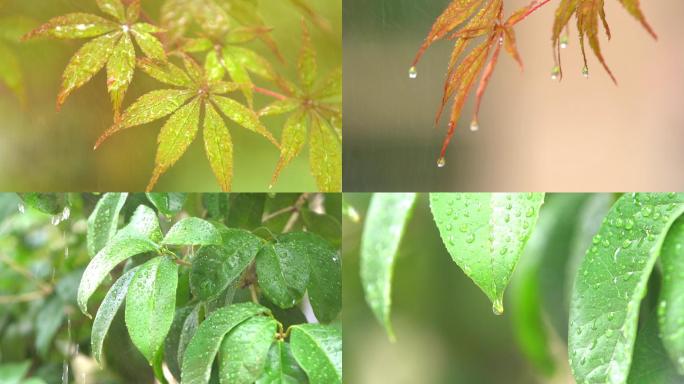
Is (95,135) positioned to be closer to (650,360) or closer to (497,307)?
(497,307)

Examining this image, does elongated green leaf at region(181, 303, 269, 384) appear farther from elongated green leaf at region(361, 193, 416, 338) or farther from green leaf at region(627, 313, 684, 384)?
green leaf at region(627, 313, 684, 384)

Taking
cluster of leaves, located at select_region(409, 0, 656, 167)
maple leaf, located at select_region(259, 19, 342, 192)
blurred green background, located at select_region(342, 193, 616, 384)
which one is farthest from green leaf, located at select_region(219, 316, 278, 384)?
cluster of leaves, located at select_region(409, 0, 656, 167)

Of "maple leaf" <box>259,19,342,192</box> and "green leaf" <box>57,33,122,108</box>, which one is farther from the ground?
"green leaf" <box>57,33,122,108</box>

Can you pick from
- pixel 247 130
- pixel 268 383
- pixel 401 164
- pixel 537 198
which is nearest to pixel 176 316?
pixel 268 383

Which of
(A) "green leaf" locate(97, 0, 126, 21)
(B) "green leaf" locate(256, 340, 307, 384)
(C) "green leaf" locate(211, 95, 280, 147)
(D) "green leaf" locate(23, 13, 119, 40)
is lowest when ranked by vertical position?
(B) "green leaf" locate(256, 340, 307, 384)

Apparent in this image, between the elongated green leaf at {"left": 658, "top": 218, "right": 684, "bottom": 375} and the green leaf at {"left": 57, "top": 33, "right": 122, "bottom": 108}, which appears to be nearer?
the elongated green leaf at {"left": 658, "top": 218, "right": 684, "bottom": 375}

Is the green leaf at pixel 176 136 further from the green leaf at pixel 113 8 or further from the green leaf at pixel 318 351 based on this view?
the green leaf at pixel 318 351
